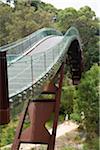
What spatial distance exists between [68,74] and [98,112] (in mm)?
9304

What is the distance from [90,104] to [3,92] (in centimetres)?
922

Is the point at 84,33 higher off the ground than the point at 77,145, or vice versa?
the point at 84,33

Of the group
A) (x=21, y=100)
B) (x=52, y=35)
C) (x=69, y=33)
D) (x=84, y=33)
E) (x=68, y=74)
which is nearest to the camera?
(x=21, y=100)

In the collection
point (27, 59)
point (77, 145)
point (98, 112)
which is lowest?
point (77, 145)

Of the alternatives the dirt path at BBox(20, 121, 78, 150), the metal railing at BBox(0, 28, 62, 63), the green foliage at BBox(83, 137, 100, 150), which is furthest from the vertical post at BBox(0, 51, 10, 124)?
the dirt path at BBox(20, 121, 78, 150)

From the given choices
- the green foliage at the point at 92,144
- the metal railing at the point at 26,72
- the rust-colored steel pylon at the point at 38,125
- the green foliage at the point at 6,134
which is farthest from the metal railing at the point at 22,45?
the green foliage at the point at 92,144

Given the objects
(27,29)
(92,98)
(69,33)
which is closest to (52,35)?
(69,33)

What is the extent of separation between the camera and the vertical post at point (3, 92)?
5.35 metres

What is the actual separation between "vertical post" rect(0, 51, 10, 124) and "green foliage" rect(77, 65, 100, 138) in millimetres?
8734

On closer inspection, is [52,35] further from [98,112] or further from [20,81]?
[20,81]

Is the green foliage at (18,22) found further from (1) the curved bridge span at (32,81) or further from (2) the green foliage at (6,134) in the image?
(2) the green foliage at (6,134)

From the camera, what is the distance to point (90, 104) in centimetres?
1435

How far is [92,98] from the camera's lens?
1452cm

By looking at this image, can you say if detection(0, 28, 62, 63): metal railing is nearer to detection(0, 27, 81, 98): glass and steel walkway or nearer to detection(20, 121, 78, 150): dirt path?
detection(0, 27, 81, 98): glass and steel walkway
